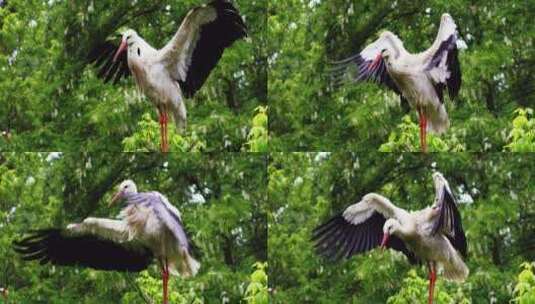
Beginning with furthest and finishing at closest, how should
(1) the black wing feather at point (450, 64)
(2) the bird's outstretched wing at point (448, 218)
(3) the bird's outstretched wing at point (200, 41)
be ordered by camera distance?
(1) the black wing feather at point (450, 64)
(3) the bird's outstretched wing at point (200, 41)
(2) the bird's outstretched wing at point (448, 218)

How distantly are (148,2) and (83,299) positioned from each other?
186 centimetres

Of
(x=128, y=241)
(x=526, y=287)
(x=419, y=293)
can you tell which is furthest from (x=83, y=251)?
(x=526, y=287)

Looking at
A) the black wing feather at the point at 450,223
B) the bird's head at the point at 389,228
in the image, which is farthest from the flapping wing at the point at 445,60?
→ the bird's head at the point at 389,228

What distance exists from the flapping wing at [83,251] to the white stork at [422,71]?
1.73 meters

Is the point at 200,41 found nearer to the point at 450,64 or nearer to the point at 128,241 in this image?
the point at 128,241

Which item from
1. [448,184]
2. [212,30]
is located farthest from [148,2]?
[448,184]

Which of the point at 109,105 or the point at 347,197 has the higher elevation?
the point at 109,105

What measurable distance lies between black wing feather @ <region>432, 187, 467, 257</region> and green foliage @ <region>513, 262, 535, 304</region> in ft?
1.22

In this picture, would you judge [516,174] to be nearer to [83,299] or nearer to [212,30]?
[212,30]

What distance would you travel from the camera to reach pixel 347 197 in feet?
34.5

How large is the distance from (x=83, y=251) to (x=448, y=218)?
7.20ft

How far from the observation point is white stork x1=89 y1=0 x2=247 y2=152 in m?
10.1

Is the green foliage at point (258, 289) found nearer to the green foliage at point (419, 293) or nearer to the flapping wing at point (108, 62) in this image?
the green foliage at point (419, 293)

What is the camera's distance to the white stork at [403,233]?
33.4 feet
